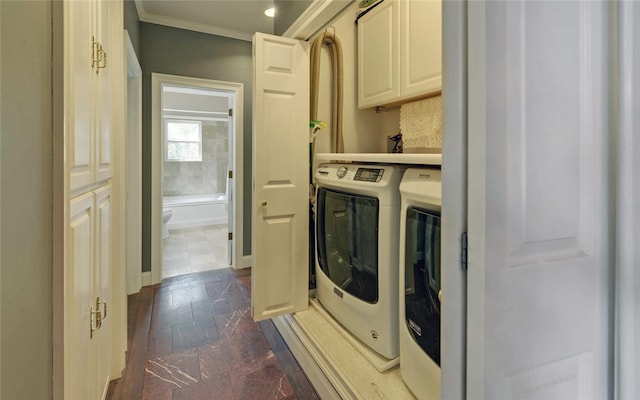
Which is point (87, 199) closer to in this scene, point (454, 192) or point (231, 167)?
point (454, 192)

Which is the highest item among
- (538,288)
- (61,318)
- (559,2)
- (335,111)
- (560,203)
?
(335,111)

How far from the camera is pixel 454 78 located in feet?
1.91

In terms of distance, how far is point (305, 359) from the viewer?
6.27 feet

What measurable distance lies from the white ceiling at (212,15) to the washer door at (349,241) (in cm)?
193

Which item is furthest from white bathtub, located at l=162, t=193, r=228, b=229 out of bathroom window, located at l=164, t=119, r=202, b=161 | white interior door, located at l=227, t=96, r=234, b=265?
white interior door, located at l=227, t=96, r=234, b=265

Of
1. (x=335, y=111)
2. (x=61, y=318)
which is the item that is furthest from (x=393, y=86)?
(x=61, y=318)

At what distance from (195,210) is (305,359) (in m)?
4.85

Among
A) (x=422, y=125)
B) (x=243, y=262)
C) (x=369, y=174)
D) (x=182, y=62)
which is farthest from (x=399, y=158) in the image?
(x=182, y=62)

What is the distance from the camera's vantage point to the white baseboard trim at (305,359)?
5.48 feet

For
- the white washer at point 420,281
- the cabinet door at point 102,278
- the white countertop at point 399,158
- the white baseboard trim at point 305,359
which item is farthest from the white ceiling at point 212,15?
the white baseboard trim at point 305,359

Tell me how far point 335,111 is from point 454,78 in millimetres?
1912

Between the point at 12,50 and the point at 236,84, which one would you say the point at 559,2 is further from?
the point at 236,84

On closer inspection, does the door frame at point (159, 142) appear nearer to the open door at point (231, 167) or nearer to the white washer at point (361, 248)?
the open door at point (231, 167)

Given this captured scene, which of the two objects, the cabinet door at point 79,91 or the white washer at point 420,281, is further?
the white washer at point 420,281
